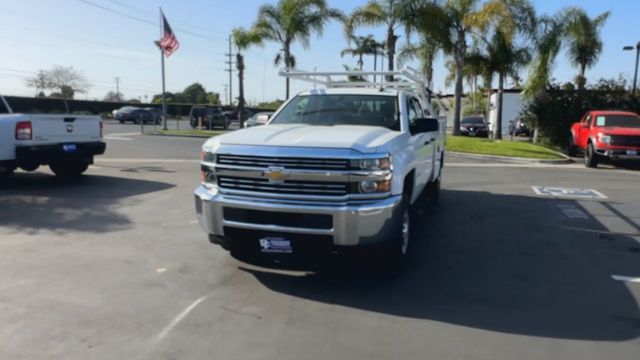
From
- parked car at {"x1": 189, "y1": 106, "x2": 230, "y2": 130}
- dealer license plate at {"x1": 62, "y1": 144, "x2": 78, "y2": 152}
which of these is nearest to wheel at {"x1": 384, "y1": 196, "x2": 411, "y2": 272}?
dealer license plate at {"x1": 62, "y1": 144, "x2": 78, "y2": 152}

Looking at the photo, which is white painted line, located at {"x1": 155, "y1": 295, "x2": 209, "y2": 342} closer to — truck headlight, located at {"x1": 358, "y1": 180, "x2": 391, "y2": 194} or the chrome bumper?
the chrome bumper

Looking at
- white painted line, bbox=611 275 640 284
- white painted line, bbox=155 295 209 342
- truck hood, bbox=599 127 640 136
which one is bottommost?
white painted line, bbox=155 295 209 342

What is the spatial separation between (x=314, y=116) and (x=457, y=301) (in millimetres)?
2953

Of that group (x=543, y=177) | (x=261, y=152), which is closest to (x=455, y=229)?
(x=261, y=152)

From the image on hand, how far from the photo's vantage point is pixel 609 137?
51.6 feet

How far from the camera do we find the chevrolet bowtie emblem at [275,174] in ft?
15.8

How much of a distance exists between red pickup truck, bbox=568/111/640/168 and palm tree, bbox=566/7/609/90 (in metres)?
8.94

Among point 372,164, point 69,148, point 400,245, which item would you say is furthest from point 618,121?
point 69,148

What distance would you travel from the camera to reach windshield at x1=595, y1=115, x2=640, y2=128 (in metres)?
16.9

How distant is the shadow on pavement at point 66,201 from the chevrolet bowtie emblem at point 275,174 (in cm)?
346

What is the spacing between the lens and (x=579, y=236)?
24.0 feet

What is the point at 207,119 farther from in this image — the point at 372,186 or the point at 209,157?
the point at 372,186

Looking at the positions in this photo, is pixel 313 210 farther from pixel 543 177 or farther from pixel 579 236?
pixel 543 177

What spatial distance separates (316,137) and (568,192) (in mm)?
7977
